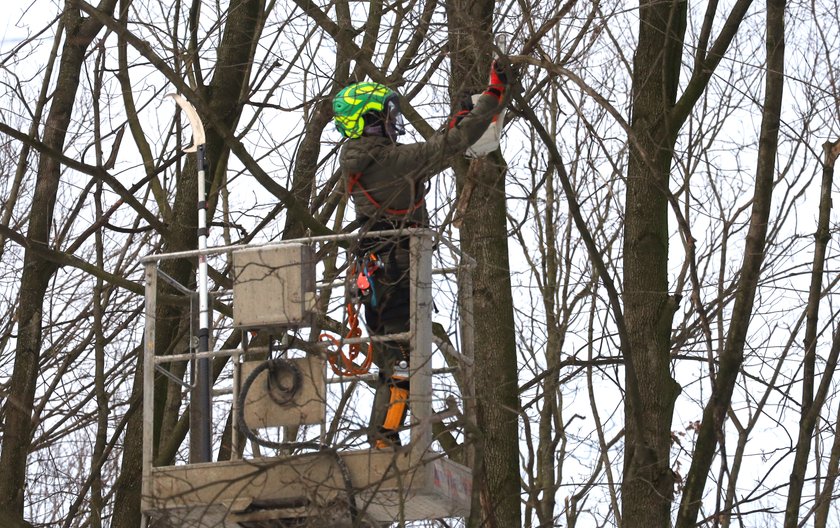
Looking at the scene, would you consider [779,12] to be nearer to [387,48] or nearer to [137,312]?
[387,48]

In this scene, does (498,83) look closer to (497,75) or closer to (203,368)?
(497,75)

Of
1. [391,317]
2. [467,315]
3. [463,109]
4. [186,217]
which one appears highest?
[186,217]

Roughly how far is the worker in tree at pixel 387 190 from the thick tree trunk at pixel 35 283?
2896mm

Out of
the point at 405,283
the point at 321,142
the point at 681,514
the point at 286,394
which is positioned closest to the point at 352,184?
the point at 405,283

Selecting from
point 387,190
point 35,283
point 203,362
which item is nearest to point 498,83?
point 387,190

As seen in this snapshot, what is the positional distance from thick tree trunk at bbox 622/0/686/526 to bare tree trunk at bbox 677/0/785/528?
0.37 m

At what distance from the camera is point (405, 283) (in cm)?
Result: 690

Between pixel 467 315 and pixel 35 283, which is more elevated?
pixel 35 283

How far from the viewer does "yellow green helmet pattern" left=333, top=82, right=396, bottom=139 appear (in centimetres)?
710

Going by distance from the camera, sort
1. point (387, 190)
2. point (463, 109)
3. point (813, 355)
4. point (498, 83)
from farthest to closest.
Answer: point (813, 355) → point (387, 190) → point (463, 109) → point (498, 83)

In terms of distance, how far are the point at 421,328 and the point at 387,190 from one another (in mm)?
1016

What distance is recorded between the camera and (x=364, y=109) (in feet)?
23.4

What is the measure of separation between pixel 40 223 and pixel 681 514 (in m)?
5.61

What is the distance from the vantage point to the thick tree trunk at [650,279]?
834cm
